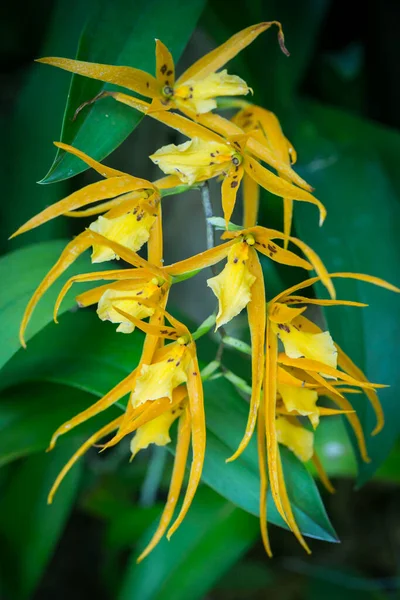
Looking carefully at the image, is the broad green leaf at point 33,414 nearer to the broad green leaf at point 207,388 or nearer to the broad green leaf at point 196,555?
the broad green leaf at point 207,388

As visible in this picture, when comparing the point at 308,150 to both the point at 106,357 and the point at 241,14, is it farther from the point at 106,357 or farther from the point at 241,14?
the point at 106,357

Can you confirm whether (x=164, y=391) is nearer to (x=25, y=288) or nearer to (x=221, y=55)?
(x=25, y=288)

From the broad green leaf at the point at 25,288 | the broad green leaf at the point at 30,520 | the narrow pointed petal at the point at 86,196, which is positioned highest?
the narrow pointed petal at the point at 86,196

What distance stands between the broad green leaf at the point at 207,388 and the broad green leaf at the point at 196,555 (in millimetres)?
390

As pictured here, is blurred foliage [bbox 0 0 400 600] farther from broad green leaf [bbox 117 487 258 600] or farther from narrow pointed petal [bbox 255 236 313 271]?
narrow pointed petal [bbox 255 236 313 271]

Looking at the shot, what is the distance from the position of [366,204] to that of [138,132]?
501 millimetres

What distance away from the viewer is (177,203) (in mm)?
1239

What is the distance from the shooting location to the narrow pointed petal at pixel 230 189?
1.65 feet

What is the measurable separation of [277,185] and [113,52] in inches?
10.2

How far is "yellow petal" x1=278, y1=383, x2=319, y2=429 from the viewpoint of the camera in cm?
53

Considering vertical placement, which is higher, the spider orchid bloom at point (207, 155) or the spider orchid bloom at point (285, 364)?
the spider orchid bloom at point (207, 155)

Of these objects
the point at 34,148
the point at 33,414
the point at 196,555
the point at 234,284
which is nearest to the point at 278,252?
the point at 234,284

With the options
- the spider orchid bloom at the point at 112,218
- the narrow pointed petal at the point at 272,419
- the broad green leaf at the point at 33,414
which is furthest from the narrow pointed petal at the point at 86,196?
the broad green leaf at the point at 33,414

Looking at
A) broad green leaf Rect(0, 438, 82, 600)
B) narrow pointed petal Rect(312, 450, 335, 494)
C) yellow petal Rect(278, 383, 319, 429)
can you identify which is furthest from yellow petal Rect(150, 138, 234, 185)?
broad green leaf Rect(0, 438, 82, 600)
